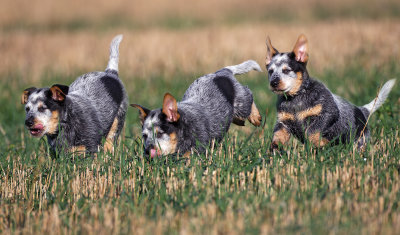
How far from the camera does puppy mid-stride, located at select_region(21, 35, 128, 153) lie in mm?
7281

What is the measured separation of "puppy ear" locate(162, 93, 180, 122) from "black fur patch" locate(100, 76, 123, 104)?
2321 millimetres

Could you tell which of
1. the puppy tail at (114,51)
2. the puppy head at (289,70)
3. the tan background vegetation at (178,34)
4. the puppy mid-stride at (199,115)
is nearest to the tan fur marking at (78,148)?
the puppy mid-stride at (199,115)

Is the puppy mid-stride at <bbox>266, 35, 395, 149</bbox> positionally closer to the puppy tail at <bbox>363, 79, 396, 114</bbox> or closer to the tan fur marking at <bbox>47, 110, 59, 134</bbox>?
the puppy tail at <bbox>363, 79, 396, 114</bbox>

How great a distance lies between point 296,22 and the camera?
2134 centimetres

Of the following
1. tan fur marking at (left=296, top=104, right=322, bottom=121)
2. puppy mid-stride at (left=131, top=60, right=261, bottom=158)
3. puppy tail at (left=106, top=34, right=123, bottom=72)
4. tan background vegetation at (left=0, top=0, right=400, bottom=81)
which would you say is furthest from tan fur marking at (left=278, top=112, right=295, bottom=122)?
tan background vegetation at (left=0, top=0, right=400, bottom=81)

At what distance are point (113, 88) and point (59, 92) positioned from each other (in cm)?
150

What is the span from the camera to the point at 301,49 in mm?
7031

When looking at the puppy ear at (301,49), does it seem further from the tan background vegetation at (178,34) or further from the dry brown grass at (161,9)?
the dry brown grass at (161,9)

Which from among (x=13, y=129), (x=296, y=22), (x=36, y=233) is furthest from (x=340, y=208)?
(x=296, y=22)

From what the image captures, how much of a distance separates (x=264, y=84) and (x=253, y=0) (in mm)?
14494

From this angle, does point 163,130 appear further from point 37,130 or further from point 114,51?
point 114,51

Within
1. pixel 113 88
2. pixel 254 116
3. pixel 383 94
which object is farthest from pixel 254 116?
pixel 113 88

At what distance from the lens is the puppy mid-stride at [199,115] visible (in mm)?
6512

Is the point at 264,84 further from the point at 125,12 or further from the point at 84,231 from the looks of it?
the point at 125,12
